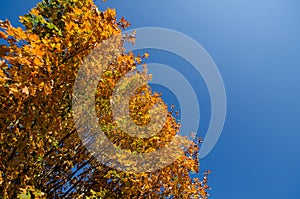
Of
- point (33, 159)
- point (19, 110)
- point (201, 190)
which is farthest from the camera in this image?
point (201, 190)

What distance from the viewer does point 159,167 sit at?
28.1 ft

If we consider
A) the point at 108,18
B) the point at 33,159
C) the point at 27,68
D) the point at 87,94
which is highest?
the point at 108,18

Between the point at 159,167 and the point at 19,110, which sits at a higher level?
the point at 159,167

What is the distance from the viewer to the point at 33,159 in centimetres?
480

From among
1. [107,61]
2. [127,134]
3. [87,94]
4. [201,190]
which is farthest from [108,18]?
[201,190]

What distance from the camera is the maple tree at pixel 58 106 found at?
3873 millimetres

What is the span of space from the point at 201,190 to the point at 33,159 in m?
6.43

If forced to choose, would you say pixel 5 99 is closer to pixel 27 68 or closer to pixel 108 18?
pixel 27 68

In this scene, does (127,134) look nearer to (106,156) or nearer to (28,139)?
(106,156)

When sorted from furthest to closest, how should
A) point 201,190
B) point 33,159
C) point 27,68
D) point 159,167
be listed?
1. point 201,190
2. point 159,167
3. point 33,159
4. point 27,68

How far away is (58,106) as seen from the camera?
17.4ft

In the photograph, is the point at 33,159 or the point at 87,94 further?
the point at 87,94

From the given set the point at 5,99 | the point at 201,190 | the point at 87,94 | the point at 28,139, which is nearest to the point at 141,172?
the point at 201,190

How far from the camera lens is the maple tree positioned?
12.7ft
